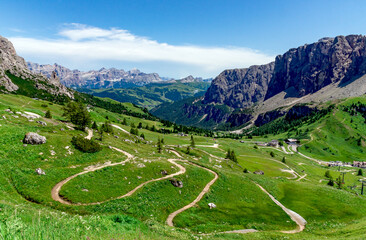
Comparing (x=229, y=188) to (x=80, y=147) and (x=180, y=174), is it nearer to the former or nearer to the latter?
(x=180, y=174)

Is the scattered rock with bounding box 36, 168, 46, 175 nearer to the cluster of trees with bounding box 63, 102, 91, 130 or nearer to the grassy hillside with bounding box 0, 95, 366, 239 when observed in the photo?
the grassy hillside with bounding box 0, 95, 366, 239

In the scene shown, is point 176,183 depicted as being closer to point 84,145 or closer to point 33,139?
point 84,145

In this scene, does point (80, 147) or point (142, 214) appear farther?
point (80, 147)

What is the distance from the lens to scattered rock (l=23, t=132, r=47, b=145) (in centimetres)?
→ 4888

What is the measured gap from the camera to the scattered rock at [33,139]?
48875 millimetres

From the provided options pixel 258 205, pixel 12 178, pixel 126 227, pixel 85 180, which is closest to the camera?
pixel 126 227

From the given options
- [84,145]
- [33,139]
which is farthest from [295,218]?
[33,139]

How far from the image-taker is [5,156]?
1609 inches

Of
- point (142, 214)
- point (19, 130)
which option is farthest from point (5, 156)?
point (142, 214)

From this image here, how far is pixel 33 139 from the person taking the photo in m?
49.6

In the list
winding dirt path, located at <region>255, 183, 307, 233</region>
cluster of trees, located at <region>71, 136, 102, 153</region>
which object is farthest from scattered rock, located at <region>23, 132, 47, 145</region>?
winding dirt path, located at <region>255, 183, 307, 233</region>

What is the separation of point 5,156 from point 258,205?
2314 inches

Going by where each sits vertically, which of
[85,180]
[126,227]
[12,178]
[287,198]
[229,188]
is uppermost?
[126,227]

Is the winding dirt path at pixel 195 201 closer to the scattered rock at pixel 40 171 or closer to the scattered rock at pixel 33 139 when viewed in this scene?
the scattered rock at pixel 40 171
